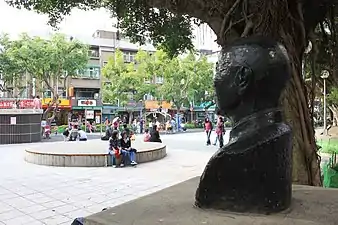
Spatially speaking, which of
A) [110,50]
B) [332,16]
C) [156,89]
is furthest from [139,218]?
[110,50]

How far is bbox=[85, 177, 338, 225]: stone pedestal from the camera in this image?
2426 mm

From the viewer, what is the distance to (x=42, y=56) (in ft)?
76.6

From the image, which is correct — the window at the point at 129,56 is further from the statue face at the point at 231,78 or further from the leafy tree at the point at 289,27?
the statue face at the point at 231,78

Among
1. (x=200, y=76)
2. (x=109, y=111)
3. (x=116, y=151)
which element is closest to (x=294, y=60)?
(x=116, y=151)

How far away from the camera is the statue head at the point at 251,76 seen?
8.80 ft

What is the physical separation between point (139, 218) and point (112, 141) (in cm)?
794

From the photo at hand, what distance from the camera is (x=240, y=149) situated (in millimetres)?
2656

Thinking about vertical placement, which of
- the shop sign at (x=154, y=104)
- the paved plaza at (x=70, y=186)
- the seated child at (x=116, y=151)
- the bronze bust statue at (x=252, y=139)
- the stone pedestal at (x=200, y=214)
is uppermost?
the shop sign at (x=154, y=104)

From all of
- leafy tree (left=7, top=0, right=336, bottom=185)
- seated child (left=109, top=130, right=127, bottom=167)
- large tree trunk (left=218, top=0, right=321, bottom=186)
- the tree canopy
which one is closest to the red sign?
seated child (left=109, top=130, right=127, bottom=167)

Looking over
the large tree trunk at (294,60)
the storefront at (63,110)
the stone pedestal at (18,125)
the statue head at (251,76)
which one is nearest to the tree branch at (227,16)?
the large tree trunk at (294,60)

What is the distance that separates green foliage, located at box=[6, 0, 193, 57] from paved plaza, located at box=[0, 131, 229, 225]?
299 cm

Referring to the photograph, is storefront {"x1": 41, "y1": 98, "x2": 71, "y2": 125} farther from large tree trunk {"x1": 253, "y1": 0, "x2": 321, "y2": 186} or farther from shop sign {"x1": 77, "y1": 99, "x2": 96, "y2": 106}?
large tree trunk {"x1": 253, "y1": 0, "x2": 321, "y2": 186}

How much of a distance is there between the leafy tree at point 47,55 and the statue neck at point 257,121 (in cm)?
2225

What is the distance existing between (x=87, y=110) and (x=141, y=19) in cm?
2697
